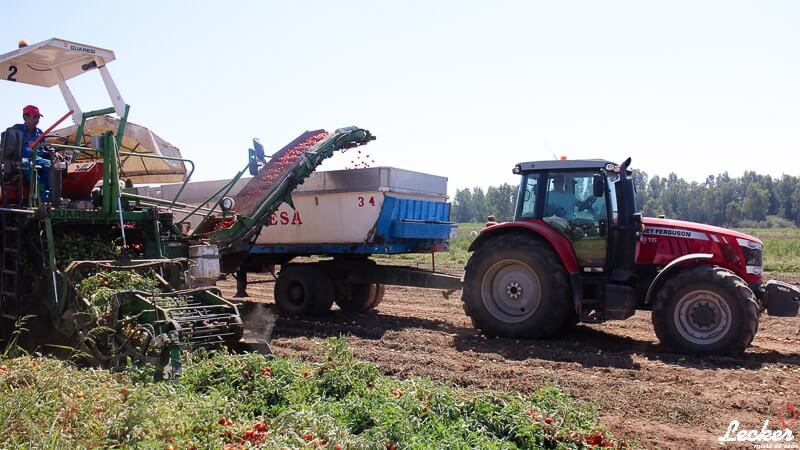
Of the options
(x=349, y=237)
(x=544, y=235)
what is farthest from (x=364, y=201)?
(x=544, y=235)

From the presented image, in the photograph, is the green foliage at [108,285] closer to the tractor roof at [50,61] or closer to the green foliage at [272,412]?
the green foliage at [272,412]

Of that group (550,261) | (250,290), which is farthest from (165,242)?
(250,290)

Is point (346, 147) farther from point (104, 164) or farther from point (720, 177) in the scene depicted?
point (720, 177)

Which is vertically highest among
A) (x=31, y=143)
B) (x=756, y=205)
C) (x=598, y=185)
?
(x=756, y=205)

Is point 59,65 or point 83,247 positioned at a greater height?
point 59,65

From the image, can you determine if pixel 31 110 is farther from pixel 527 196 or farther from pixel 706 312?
pixel 706 312

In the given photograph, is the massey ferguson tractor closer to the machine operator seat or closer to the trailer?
the machine operator seat

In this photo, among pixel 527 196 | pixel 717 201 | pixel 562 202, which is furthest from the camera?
pixel 717 201

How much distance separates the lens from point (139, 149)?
28.9 ft

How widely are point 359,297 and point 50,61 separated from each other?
215 inches

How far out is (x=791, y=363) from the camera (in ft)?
23.2

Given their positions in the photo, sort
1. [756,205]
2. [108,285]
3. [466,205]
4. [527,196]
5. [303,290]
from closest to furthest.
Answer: [108,285]
[527,196]
[303,290]
[756,205]
[466,205]

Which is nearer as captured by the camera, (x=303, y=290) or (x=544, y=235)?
(x=544, y=235)

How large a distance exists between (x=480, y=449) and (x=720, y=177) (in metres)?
127
